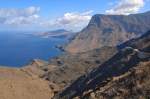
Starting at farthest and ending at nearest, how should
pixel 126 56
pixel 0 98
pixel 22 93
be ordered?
pixel 126 56 → pixel 22 93 → pixel 0 98

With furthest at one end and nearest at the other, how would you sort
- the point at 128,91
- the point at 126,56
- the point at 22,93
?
the point at 126,56
the point at 22,93
the point at 128,91

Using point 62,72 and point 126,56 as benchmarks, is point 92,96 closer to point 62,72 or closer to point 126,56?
point 126,56

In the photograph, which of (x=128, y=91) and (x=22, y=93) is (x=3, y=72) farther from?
(x=128, y=91)

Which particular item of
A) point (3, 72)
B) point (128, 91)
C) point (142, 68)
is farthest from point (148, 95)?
point (3, 72)

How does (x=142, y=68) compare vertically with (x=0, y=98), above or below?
above

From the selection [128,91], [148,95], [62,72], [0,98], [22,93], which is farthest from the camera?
[62,72]

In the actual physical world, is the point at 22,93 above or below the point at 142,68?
below

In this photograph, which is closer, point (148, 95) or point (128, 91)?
point (148, 95)

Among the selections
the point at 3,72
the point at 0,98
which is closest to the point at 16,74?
the point at 3,72

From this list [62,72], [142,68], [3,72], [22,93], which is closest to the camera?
[142,68]
